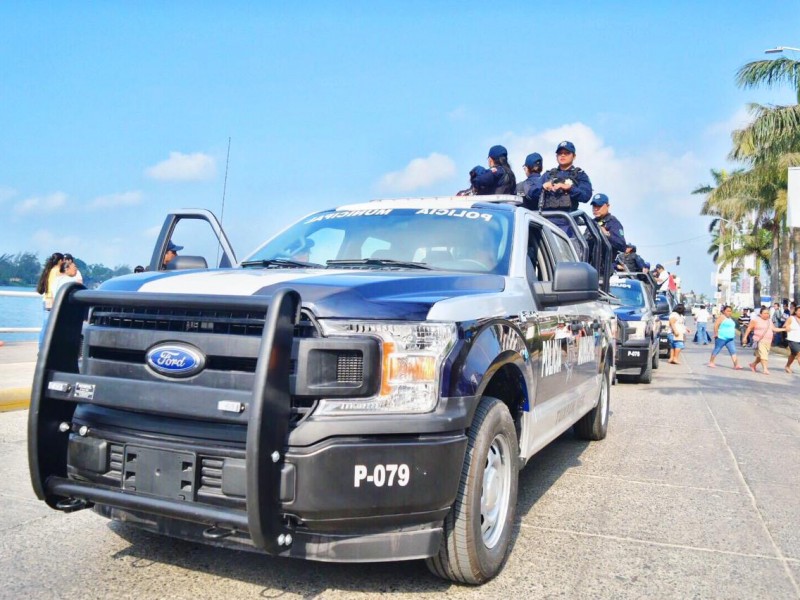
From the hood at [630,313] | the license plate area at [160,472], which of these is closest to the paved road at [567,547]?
the license plate area at [160,472]

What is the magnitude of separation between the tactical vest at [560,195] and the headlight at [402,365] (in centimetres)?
588

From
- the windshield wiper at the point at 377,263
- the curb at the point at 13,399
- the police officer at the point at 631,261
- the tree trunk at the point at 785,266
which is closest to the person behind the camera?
the windshield wiper at the point at 377,263

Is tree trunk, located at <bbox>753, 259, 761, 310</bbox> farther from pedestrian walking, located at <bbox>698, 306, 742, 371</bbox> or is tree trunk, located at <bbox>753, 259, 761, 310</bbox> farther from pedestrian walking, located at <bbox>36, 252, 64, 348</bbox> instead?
pedestrian walking, located at <bbox>36, 252, 64, 348</bbox>

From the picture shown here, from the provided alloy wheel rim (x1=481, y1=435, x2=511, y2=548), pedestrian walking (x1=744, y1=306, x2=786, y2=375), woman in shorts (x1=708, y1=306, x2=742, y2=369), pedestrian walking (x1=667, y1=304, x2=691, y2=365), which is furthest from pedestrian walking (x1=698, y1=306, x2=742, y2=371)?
alloy wheel rim (x1=481, y1=435, x2=511, y2=548)

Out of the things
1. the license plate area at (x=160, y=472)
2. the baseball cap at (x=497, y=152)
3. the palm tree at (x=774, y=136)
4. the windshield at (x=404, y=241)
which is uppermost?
the palm tree at (x=774, y=136)

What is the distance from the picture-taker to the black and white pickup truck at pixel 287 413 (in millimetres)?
2684

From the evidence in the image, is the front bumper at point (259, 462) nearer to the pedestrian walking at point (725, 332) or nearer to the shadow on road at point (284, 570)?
the shadow on road at point (284, 570)

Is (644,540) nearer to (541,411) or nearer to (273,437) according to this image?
(541,411)

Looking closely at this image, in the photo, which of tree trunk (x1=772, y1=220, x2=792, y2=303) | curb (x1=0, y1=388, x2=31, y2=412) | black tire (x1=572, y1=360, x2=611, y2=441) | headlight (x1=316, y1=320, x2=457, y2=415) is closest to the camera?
headlight (x1=316, y1=320, x2=457, y2=415)

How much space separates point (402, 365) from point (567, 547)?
70.2 inches

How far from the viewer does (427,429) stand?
9.27 feet

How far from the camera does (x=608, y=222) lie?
11242 millimetres

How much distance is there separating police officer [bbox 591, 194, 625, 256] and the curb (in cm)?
816

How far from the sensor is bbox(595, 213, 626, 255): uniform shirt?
36.6ft
